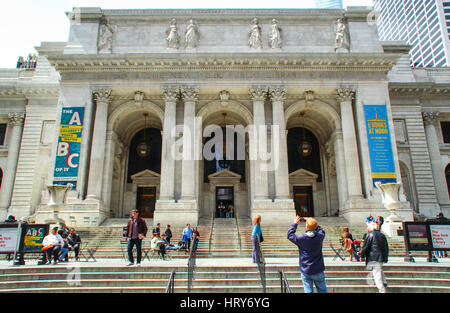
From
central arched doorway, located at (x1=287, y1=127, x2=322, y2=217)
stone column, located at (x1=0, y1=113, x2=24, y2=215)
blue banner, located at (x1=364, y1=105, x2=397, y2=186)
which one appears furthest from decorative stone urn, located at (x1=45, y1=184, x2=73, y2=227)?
blue banner, located at (x1=364, y1=105, x2=397, y2=186)

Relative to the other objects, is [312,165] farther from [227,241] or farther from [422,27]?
[422,27]

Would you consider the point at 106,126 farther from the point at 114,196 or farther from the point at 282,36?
the point at 282,36

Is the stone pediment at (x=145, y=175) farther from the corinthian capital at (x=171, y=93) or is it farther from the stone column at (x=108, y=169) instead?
the corinthian capital at (x=171, y=93)

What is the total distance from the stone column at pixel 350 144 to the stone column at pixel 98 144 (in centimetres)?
1710

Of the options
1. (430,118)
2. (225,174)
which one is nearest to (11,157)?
(225,174)

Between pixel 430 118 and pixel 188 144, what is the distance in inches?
859

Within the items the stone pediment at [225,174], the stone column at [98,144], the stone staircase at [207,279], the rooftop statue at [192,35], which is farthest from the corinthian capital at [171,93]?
the stone staircase at [207,279]

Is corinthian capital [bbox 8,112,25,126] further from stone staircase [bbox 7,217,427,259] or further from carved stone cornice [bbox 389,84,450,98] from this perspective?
carved stone cornice [bbox 389,84,450,98]

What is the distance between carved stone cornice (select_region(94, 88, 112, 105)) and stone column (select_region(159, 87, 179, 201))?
4.17 m

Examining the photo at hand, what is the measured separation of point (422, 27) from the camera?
92.6 meters

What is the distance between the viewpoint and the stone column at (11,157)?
27109mm

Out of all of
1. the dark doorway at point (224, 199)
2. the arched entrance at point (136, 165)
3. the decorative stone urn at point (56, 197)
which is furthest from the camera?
the dark doorway at point (224, 199)

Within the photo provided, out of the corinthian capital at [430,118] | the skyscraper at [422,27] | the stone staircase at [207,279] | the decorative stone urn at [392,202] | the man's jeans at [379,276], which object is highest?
the skyscraper at [422,27]

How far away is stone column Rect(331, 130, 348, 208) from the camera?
77.9 ft
